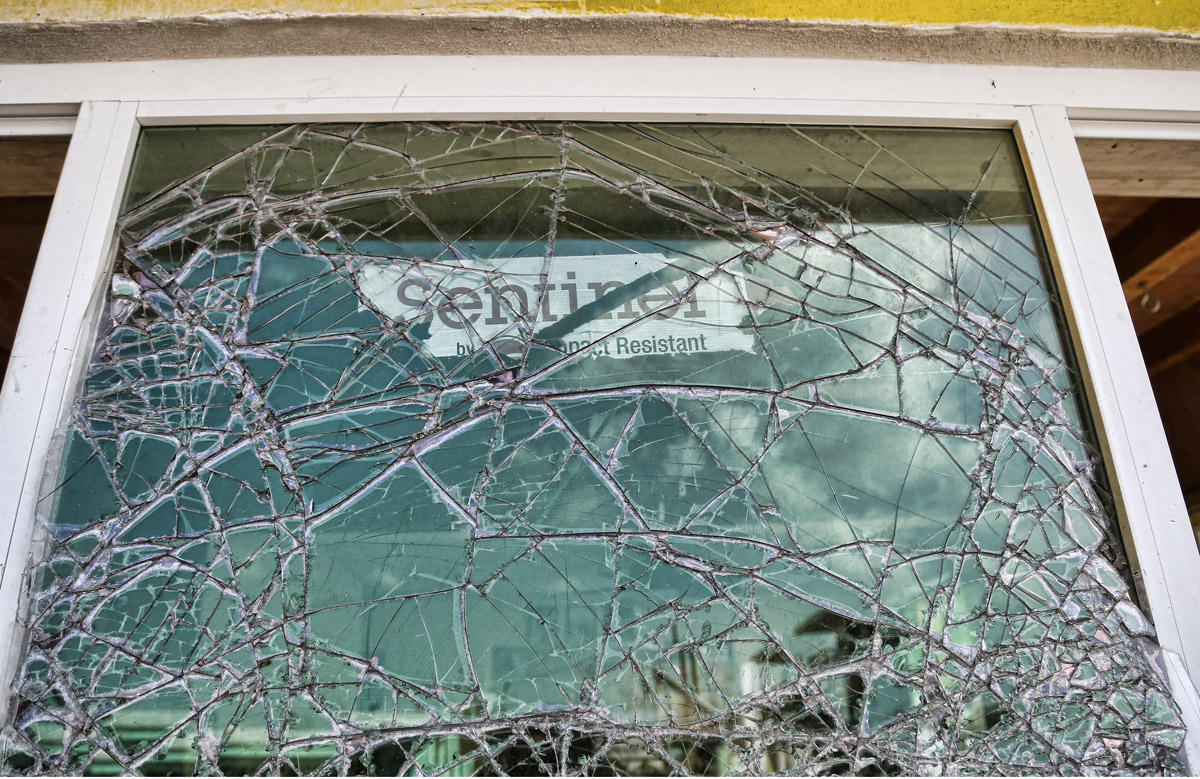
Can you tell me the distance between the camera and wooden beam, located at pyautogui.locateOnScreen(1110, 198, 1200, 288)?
2.23 meters

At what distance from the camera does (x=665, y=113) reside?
4.09 feet

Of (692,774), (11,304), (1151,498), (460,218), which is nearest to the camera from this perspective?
(692,774)

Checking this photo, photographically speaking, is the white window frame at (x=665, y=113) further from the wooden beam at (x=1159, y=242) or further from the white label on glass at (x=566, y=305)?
the wooden beam at (x=1159, y=242)

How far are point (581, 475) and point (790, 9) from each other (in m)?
0.85

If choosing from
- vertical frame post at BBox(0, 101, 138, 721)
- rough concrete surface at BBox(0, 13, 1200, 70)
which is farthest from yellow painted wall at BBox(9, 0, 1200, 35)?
vertical frame post at BBox(0, 101, 138, 721)

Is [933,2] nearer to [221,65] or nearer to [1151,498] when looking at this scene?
[1151,498]

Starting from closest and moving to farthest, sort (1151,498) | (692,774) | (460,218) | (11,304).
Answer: (692,774) → (1151,498) → (460,218) → (11,304)

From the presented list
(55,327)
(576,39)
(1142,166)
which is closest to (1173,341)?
(1142,166)

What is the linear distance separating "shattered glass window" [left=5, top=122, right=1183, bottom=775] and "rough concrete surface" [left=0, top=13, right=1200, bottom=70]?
0.14 meters

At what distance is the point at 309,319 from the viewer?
114 centimetres

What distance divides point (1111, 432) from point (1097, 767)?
46 cm

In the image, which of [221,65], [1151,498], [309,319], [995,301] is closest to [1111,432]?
[1151,498]

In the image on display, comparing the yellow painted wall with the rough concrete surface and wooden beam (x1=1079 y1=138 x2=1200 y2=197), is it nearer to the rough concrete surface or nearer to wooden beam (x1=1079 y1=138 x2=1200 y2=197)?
the rough concrete surface

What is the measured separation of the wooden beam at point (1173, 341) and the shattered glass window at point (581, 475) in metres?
2.57
